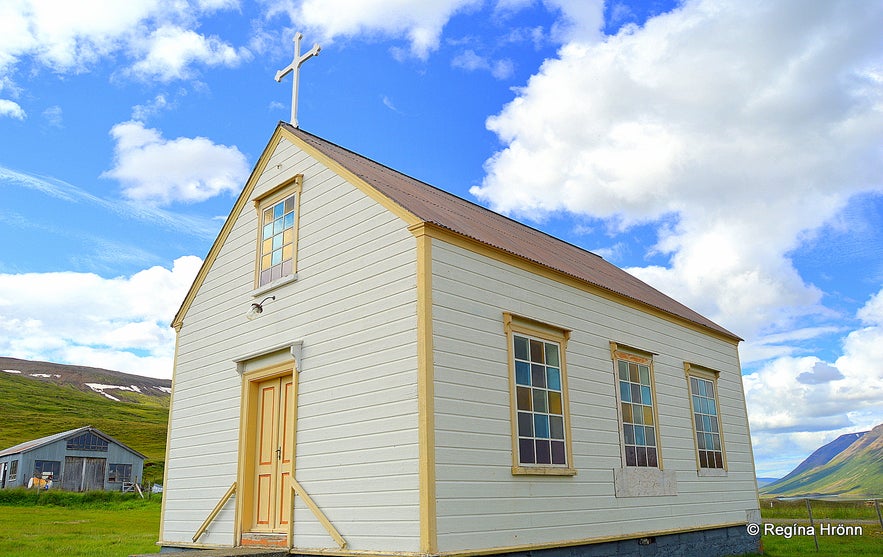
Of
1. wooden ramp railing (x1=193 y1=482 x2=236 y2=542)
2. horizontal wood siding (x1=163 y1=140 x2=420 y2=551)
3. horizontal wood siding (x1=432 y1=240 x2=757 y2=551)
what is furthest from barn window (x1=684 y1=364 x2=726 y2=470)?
wooden ramp railing (x1=193 y1=482 x2=236 y2=542)

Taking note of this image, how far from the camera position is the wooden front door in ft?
33.0

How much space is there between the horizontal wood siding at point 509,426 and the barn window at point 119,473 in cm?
5321

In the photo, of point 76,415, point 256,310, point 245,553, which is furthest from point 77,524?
point 76,415

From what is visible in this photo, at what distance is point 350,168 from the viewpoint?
1043 centimetres

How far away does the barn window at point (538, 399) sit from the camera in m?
9.36

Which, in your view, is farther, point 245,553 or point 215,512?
point 215,512

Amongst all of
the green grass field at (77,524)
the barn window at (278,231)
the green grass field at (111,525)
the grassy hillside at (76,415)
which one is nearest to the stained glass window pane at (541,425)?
the barn window at (278,231)

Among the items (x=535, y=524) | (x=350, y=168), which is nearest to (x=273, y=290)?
(x=350, y=168)

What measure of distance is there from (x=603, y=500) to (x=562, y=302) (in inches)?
115

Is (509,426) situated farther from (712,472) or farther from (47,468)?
(47,468)

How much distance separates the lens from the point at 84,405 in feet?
425

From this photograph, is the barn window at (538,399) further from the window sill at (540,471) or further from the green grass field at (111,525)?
the green grass field at (111,525)

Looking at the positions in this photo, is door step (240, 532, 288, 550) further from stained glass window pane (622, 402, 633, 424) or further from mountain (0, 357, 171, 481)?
mountain (0, 357, 171, 481)

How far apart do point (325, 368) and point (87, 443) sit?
2108 inches
